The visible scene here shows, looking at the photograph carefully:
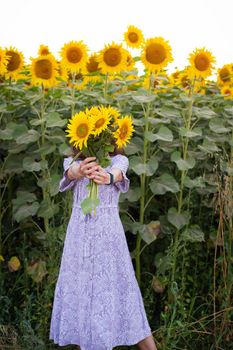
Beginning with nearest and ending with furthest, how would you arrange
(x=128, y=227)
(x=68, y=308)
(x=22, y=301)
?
(x=68, y=308) < (x=128, y=227) < (x=22, y=301)

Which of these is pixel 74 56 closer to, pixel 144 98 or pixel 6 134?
pixel 144 98

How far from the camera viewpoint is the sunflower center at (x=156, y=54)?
408 cm

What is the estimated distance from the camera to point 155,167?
A: 3.97 m

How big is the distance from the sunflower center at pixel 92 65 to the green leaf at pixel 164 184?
1001 millimetres

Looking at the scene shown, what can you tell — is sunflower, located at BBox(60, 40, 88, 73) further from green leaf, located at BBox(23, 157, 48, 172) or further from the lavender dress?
the lavender dress

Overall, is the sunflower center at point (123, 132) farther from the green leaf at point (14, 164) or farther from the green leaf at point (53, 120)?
the green leaf at point (14, 164)

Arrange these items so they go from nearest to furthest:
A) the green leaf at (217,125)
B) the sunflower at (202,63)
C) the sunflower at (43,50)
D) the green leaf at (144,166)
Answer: the green leaf at (144,166), the sunflower at (202,63), the green leaf at (217,125), the sunflower at (43,50)

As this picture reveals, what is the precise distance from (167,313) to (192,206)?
2.30ft

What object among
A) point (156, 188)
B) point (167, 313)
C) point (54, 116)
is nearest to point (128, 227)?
point (156, 188)

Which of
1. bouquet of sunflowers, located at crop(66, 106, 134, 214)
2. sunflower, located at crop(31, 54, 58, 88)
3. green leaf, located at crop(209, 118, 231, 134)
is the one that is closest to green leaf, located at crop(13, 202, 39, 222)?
sunflower, located at crop(31, 54, 58, 88)

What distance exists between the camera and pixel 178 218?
13.3ft

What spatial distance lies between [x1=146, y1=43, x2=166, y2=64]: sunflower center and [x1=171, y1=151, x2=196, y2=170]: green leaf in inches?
22.6

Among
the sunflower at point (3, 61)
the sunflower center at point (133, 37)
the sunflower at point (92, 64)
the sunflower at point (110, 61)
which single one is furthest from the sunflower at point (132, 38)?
the sunflower at point (3, 61)

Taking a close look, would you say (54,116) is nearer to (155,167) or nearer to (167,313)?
(155,167)
